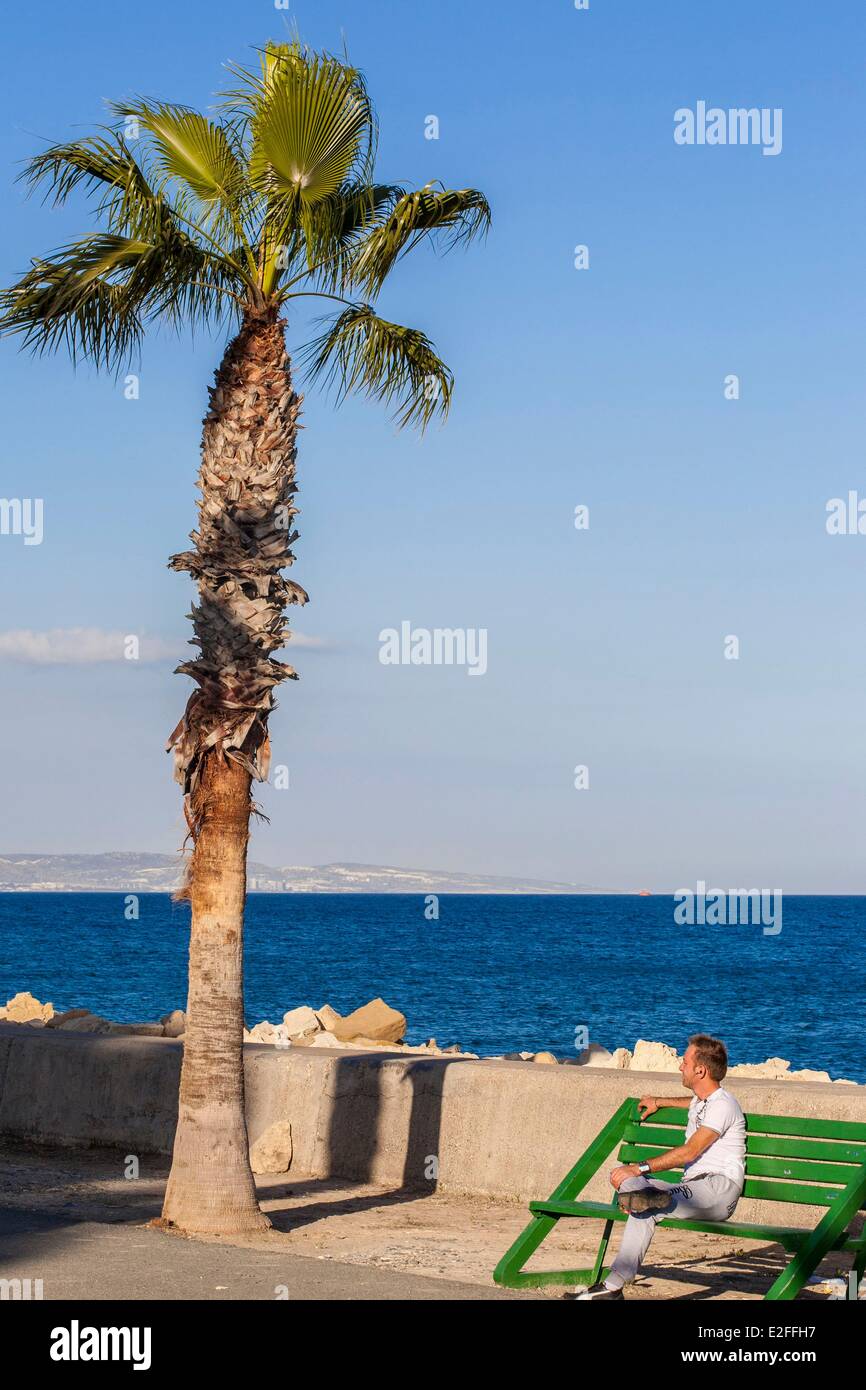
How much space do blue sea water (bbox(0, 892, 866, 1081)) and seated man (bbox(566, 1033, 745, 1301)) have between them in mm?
30887

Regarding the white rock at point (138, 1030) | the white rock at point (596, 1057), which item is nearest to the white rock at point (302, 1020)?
the white rock at point (596, 1057)

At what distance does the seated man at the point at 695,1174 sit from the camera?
6.78 meters

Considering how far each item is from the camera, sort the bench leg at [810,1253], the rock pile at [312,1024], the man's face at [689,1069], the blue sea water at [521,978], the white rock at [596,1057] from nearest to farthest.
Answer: the bench leg at [810,1253] → the man's face at [689,1069] → the rock pile at [312,1024] → the white rock at [596,1057] → the blue sea water at [521,978]

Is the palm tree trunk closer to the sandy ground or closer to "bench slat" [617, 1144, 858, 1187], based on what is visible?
the sandy ground

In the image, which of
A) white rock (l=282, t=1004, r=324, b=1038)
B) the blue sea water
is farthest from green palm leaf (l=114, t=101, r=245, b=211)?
the blue sea water

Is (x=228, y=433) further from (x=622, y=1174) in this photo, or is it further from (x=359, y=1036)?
(x=359, y=1036)

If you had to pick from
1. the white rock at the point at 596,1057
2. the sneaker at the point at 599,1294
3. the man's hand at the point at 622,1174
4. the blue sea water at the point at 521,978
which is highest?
the man's hand at the point at 622,1174

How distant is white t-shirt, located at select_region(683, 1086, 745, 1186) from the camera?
6.93 meters

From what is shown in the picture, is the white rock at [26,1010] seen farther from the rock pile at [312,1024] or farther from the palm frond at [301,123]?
the palm frond at [301,123]

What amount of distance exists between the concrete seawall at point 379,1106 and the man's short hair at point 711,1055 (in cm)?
186

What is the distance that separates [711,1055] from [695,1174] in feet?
1.63

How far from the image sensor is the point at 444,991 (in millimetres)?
59656

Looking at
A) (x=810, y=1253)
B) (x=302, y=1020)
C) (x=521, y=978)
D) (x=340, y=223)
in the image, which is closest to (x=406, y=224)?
(x=340, y=223)
